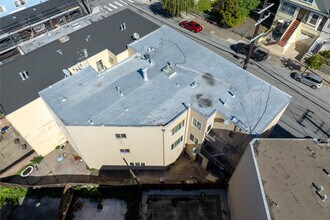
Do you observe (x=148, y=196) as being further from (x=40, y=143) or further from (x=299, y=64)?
(x=299, y=64)

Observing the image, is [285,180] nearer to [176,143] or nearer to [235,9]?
[176,143]

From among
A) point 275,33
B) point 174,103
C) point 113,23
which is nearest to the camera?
point 174,103

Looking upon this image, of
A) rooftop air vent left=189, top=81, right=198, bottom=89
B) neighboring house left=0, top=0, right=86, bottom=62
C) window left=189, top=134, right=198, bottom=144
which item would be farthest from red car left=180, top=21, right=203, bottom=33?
window left=189, top=134, right=198, bottom=144

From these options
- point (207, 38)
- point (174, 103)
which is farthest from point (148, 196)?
point (207, 38)

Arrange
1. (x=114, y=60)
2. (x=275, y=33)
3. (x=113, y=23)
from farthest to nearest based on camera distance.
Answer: (x=275, y=33)
(x=113, y=23)
(x=114, y=60)

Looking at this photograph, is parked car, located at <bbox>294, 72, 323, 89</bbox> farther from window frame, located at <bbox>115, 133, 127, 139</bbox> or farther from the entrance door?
window frame, located at <bbox>115, 133, 127, 139</bbox>

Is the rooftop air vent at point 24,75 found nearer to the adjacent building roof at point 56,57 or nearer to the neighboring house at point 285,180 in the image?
the adjacent building roof at point 56,57
